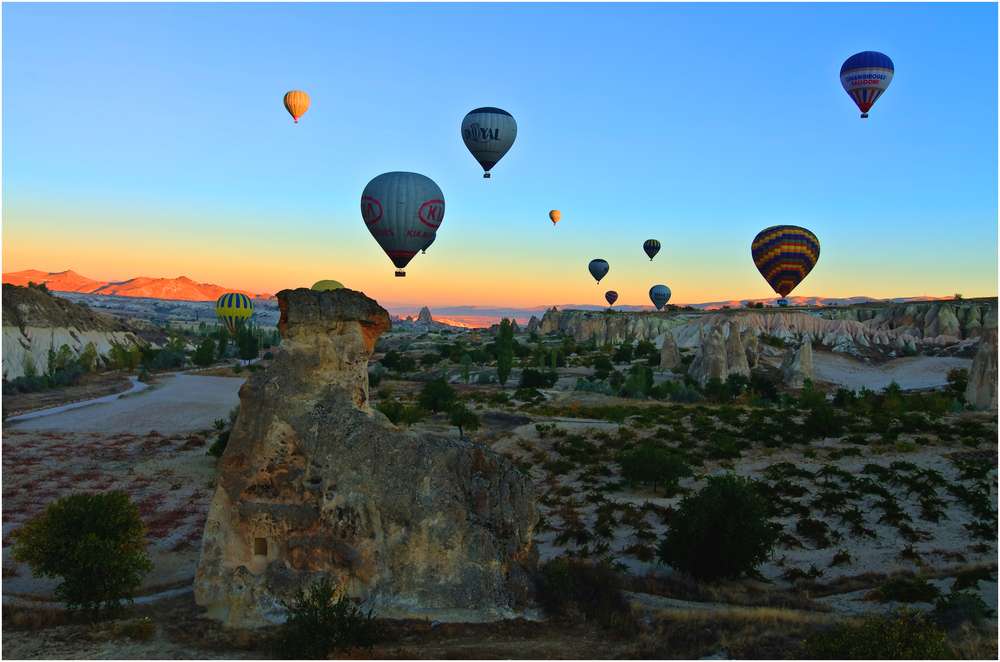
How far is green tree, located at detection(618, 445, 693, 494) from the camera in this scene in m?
23.7

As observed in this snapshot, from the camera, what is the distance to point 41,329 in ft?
222

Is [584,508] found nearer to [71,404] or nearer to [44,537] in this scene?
[44,537]

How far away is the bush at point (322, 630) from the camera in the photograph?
10.4 metres

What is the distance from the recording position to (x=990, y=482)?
21219 mm

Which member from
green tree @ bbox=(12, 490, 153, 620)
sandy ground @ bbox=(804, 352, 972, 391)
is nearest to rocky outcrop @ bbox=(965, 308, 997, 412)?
sandy ground @ bbox=(804, 352, 972, 391)

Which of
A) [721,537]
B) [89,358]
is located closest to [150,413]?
[89,358]

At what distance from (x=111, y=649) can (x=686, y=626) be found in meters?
10.1

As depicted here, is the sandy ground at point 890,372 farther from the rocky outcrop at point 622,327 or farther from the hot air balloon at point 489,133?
the rocky outcrop at point 622,327

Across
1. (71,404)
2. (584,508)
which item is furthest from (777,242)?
(71,404)

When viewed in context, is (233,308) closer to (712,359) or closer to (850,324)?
(712,359)

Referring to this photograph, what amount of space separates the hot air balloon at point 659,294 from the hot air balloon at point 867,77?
71.5 meters

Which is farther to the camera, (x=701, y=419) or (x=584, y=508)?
(x=701, y=419)

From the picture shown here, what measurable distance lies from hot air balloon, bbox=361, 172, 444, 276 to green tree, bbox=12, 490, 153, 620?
24.9 m

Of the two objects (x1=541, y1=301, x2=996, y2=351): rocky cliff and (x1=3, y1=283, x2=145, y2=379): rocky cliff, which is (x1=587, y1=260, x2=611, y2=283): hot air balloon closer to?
(x1=541, y1=301, x2=996, y2=351): rocky cliff
